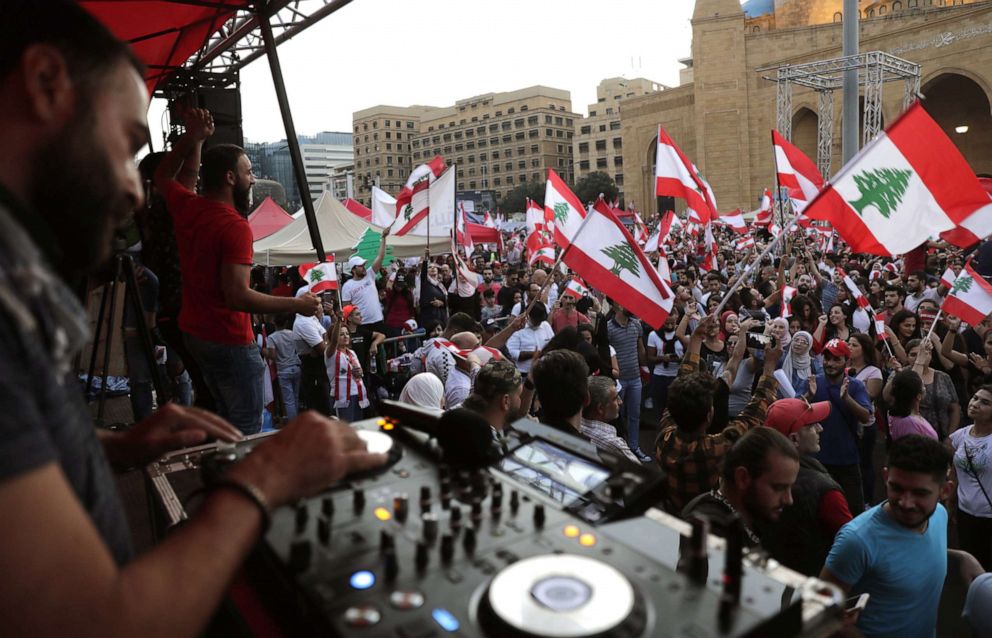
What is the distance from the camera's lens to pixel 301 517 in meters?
1.40

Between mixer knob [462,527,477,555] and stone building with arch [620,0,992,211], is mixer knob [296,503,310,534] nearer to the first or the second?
mixer knob [462,527,477,555]

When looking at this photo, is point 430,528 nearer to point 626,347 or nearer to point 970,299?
point 970,299

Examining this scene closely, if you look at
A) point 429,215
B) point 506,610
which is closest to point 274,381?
point 429,215

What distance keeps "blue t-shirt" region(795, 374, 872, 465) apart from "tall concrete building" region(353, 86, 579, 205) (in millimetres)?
122098

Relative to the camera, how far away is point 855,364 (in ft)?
25.2

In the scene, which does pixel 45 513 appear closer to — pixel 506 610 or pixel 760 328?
pixel 506 610

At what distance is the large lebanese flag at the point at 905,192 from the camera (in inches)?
245

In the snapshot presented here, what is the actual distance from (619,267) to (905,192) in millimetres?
2608

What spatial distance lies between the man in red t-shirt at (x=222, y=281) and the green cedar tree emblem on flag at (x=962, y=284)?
7377 mm

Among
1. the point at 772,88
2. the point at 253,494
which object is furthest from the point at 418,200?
the point at 772,88

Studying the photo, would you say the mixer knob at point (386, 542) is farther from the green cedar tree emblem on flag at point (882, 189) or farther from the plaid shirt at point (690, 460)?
the green cedar tree emblem on flag at point (882, 189)

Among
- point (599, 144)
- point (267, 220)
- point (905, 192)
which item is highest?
point (599, 144)

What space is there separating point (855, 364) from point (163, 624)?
8.01 meters

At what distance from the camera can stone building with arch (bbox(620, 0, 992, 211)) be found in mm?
41125
